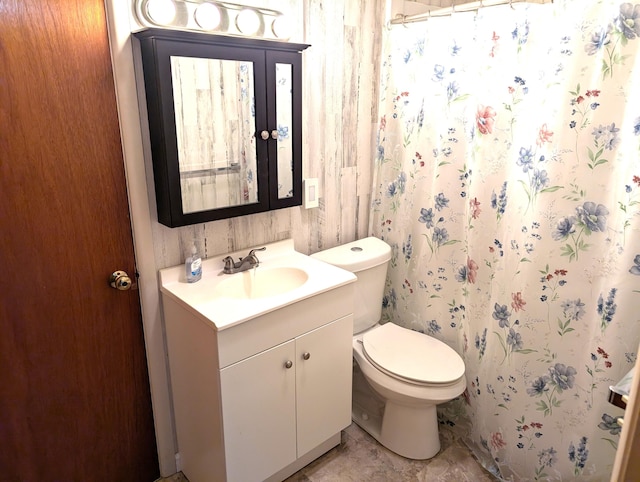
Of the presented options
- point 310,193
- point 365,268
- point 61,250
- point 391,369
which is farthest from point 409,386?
point 61,250

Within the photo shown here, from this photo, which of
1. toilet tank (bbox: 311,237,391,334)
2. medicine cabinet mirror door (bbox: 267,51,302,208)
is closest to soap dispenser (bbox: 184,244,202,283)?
medicine cabinet mirror door (bbox: 267,51,302,208)

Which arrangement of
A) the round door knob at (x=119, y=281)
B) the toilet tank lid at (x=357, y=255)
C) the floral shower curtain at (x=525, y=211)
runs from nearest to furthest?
the floral shower curtain at (x=525, y=211) → the round door knob at (x=119, y=281) → the toilet tank lid at (x=357, y=255)

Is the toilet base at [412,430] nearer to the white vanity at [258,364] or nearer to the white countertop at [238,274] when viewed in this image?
the white vanity at [258,364]

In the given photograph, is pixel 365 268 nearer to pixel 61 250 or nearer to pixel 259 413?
pixel 259 413

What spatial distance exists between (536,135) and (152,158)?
1.36 meters

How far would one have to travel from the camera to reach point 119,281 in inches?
60.9

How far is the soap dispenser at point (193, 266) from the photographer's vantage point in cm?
166

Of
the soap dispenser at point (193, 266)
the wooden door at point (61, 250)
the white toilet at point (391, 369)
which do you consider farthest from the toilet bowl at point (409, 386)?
the wooden door at point (61, 250)

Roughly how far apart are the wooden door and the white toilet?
0.93m

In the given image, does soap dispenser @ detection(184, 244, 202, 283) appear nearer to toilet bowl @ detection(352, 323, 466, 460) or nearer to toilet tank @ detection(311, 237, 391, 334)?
toilet tank @ detection(311, 237, 391, 334)

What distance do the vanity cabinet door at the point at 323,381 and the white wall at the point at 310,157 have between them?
1.64 ft

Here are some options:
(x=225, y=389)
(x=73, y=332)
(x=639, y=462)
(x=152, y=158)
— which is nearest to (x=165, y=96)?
(x=152, y=158)

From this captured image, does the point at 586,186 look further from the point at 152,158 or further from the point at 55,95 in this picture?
the point at 55,95

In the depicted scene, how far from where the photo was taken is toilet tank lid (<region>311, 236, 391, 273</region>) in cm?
202
